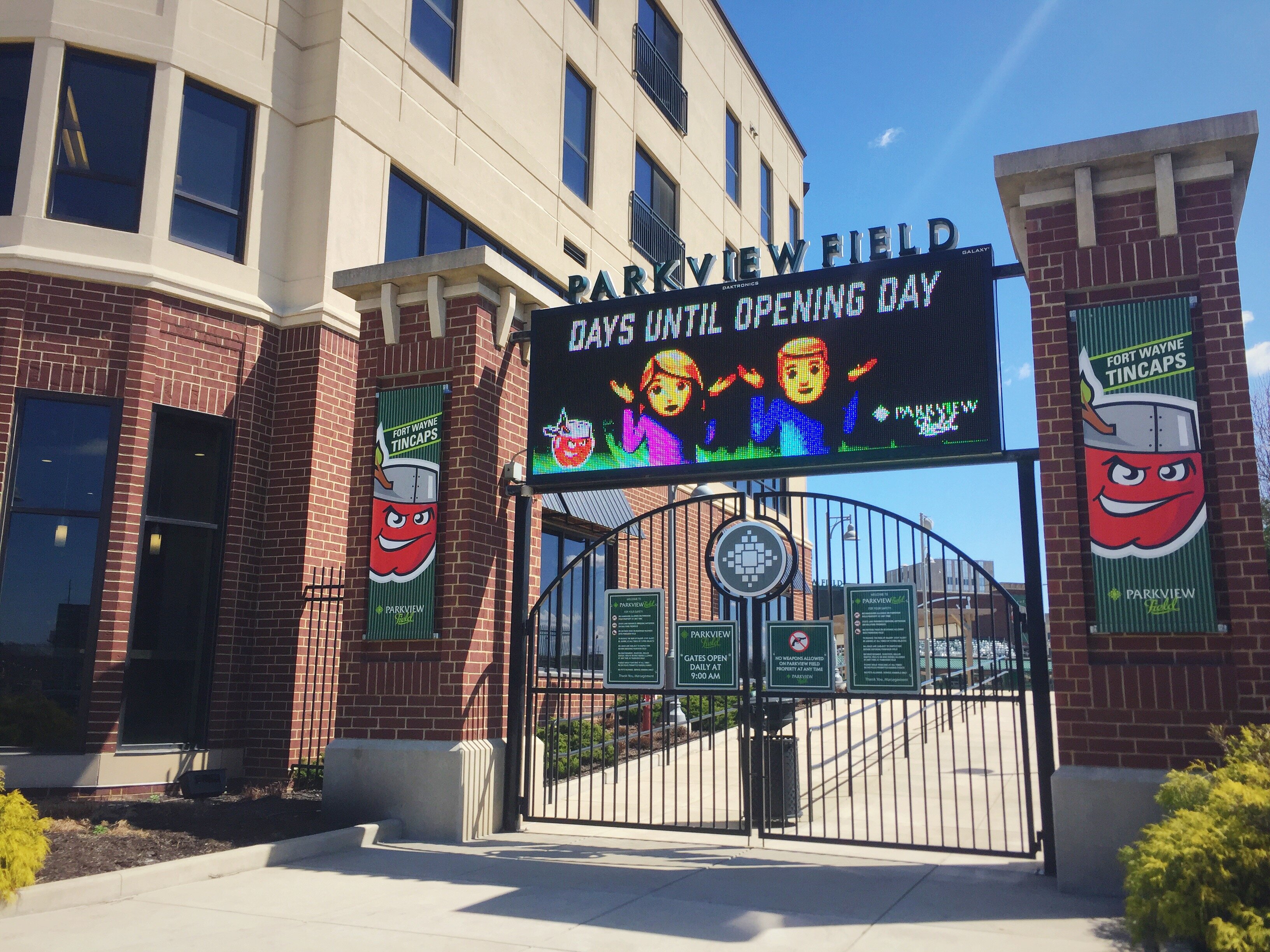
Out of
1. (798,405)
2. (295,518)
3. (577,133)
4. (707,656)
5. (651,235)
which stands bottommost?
(707,656)

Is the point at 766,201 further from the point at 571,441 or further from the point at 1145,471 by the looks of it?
the point at 1145,471

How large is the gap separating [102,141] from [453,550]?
23.1 ft

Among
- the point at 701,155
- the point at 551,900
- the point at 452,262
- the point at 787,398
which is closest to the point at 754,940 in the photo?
the point at 551,900

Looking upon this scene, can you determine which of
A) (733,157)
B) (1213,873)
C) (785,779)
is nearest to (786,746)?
(785,779)

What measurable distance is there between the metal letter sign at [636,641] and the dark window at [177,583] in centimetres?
536

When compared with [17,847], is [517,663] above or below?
above

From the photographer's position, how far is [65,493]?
11.4 meters

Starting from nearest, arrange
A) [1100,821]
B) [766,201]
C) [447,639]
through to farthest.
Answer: [1100,821]
[447,639]
[766,201]

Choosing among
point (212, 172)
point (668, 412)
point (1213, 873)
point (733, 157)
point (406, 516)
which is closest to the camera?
point (1213, 873)

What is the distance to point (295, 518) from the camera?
12695 mm

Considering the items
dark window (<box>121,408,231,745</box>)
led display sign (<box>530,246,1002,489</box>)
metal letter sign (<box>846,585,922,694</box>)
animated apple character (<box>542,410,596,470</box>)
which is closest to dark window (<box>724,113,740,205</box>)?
led display sign (<box>530,246,1002,489</box>)

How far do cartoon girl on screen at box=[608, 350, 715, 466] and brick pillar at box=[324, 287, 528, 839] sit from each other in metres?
1.42

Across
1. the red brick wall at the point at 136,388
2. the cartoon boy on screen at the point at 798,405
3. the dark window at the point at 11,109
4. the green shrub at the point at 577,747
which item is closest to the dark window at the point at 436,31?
the dark window at the point at 11,109

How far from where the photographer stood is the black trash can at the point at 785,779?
399 inches
